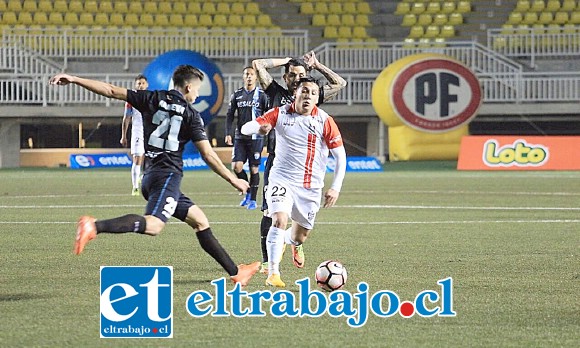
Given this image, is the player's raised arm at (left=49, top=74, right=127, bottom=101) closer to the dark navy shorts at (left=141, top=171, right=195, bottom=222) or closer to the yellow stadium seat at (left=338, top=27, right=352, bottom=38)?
the dark navy shorts at (left=141, top=171, right=195, bottom=222)

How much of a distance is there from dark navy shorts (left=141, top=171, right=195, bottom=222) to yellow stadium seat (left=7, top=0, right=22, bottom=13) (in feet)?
99.3

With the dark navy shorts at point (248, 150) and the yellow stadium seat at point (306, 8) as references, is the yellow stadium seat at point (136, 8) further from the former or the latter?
the dark navy shorts at point (248, 150)

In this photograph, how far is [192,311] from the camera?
769 centimetres

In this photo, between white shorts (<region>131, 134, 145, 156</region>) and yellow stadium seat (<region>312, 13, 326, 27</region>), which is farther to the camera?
yellow stadium seat (<region>312, 13, 326, 27</region>)

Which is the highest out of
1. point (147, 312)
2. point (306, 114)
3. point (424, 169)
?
point (306, 114)

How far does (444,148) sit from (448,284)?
24783 millimetres

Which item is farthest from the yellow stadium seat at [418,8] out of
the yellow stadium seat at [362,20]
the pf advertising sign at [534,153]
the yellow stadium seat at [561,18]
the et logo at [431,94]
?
the pf advertising sign at [534,153]

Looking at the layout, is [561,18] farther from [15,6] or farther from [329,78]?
[329,78]

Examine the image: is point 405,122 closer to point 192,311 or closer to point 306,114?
point 306,114

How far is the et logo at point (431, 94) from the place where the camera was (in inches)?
1258

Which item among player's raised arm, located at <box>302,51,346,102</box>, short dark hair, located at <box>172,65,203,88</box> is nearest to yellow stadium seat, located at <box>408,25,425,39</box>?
player's raised arm, located at <box>302,51,346,102</box>

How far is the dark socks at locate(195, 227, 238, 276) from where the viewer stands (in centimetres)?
901

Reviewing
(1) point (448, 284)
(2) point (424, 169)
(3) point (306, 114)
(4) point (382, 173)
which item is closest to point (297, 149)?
(3) point (306, 114)

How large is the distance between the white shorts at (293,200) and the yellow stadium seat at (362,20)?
30234mm
